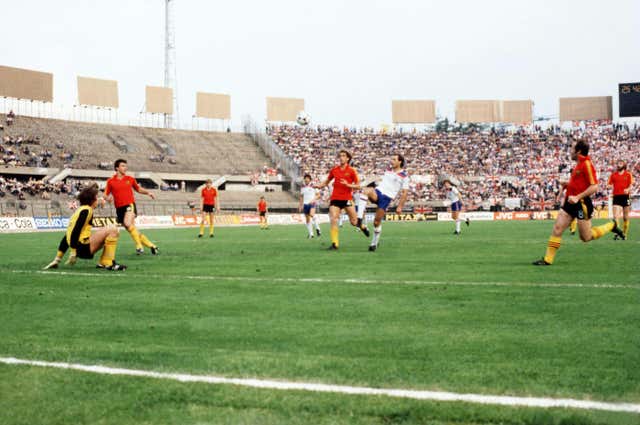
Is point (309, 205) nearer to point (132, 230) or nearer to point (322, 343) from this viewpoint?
point (132, 230)

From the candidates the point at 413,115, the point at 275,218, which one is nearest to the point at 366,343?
the point at 275,218

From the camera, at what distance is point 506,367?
4480 millimetres

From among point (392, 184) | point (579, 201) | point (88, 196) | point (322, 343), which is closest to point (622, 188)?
point (392, 184)

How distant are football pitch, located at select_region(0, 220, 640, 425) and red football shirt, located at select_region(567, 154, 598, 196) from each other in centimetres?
193

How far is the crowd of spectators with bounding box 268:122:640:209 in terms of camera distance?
68250 mm

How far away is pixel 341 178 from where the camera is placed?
17297 millimetres

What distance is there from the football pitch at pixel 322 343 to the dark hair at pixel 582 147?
238 centimetres

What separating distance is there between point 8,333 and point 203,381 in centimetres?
275

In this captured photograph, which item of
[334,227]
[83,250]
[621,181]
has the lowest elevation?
[83,250]

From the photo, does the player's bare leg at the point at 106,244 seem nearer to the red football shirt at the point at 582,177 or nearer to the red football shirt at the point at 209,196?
the red football shirt at the point at 582,177

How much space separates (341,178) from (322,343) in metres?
12.1

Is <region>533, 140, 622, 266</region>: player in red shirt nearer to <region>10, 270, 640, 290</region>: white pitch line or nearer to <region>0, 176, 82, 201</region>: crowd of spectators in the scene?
<region>10, 270, 640, 290</region>: white pitch line

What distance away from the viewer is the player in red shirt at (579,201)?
11992 millimetres

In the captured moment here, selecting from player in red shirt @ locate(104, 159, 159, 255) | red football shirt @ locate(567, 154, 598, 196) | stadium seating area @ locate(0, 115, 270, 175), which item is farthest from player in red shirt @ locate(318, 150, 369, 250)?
stadium seating area @ locate(0, 115, 270, 175)
